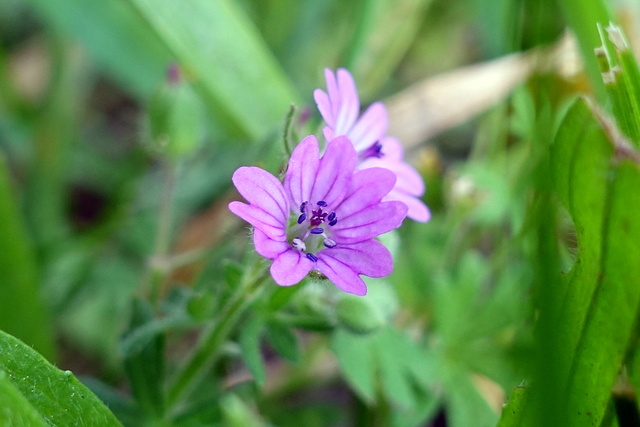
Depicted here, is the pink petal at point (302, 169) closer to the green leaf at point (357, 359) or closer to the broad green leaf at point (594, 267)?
the broad green leaf at point (594, 267)

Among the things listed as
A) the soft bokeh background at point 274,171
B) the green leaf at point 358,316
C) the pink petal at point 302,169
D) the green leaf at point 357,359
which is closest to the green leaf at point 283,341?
the soft bokeh background at point 274,171

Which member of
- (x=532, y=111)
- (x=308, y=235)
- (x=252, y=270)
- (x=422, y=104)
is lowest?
(x=252, y=270)

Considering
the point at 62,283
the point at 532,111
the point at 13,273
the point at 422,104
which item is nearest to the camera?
the point at 13,273

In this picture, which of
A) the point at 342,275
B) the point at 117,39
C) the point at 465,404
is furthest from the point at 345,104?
the point at 117,39

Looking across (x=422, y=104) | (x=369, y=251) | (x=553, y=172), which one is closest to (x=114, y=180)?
(x=422, y=104)

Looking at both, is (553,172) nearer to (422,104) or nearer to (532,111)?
(532,111)

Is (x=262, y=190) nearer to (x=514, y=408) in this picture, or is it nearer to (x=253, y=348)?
(x=253, y=348)

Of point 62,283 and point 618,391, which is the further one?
point 62,283

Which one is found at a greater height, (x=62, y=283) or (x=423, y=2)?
(x=423, y=2)
